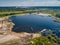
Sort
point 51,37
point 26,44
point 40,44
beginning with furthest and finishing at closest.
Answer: point 51,37 < point 26,44 < point 40,44

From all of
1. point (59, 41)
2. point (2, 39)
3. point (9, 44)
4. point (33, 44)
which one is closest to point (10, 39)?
point (2, 39)

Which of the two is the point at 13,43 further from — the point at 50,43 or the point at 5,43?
the point at 50,43

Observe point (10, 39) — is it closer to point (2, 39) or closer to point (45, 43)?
point (2, 39)

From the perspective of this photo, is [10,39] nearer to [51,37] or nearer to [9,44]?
[9,44]

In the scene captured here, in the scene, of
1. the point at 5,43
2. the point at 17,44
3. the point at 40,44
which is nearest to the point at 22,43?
the point at 17,44

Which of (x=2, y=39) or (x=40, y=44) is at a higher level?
(x=40, y=44)

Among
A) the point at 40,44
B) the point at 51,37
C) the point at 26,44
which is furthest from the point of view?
the point at 51,37

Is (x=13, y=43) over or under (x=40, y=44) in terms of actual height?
under

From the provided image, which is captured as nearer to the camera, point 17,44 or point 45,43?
point 45,43

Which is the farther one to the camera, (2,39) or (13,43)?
(2,39)
